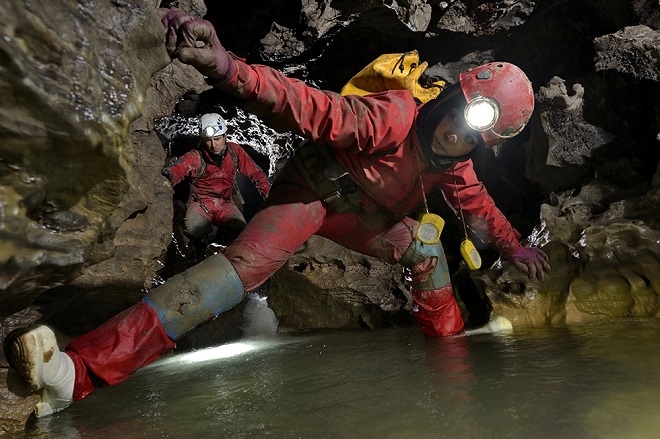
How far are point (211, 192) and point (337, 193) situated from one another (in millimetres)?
3825

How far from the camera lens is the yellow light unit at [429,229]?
322 cm

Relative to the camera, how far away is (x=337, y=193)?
9.53 feet

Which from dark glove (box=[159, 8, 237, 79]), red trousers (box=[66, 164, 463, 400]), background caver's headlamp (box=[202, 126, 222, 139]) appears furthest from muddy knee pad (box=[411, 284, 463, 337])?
background caver's headlamp (box=[202, 126, 222, 139])

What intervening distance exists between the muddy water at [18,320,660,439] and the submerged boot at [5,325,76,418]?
0.18 meters

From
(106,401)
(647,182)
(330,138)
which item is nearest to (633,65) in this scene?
(647,182)

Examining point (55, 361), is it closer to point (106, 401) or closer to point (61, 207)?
point (106, 401)

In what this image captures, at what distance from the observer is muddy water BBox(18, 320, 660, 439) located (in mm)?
1343

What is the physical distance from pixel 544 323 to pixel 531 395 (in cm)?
221

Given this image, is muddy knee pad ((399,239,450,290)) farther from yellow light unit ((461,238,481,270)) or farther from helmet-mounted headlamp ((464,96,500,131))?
helmet-mounted headlamp ((464,96,500,131))

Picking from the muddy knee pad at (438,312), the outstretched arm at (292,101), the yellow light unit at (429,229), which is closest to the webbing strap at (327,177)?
the outstretched arm at (292,101)

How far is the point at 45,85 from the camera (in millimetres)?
1185

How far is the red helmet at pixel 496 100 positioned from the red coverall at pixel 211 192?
14.1 feet

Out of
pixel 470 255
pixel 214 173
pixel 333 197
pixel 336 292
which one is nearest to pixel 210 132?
pixel 214 173

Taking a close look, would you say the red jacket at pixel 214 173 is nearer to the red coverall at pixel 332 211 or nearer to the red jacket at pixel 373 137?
the red coverall at pixel 332 211
